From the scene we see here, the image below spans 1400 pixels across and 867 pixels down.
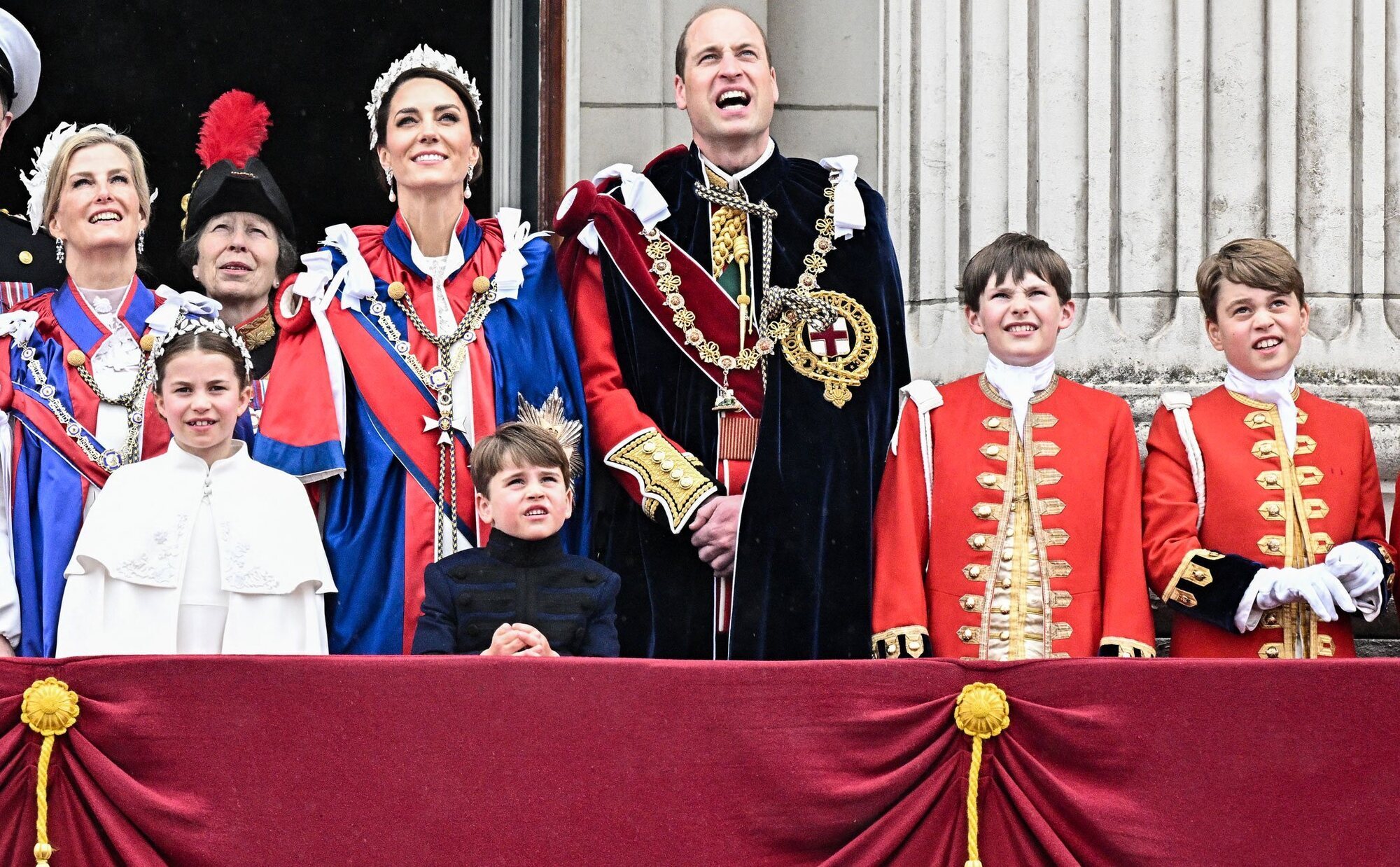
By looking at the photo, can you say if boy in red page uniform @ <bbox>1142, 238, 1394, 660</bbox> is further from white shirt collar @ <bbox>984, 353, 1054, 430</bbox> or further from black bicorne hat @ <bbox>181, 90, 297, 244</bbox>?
black bicorne hat @ <bbox>181, 90, 297, 244</bbox>

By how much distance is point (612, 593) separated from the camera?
416cm

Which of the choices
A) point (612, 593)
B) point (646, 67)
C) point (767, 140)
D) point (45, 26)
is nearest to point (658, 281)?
point (767, 140)

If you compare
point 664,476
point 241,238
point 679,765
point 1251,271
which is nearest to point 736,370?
point 664,476

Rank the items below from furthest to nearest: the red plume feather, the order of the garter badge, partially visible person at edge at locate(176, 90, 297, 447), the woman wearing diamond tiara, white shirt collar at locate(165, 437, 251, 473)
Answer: the red plume feather → partially visible person at edge at locate(176, 90, 297, 447) → the order of the garter badge → the woman wearing diamond tiara → white shirt collar at locate(165, 437, 251, 473)

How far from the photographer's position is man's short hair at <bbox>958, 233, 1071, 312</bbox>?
14.5 ft

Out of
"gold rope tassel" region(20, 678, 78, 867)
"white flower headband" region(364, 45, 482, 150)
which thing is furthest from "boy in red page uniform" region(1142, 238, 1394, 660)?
"gold rope tassel" region(20, 678, 78, 867)

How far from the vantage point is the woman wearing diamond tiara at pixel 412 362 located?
442 centimetres

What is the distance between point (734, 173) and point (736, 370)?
47cm

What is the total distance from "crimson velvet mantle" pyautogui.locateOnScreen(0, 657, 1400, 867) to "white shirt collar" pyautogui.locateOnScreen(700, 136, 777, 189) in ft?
4.84

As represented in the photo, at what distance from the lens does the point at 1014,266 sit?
4.42 meters

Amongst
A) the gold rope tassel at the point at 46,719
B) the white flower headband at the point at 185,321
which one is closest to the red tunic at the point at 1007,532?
the white flower headband at the point at 185,321

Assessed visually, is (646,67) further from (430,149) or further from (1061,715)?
(1061,715)

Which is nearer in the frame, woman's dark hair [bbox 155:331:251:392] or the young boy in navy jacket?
the young boy in navy jacket

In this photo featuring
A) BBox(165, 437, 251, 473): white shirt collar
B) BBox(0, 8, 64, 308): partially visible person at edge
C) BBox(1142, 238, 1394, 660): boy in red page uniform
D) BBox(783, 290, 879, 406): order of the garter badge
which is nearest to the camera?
BBox(1142, 238, 1394, 660): boy in red page uniform
